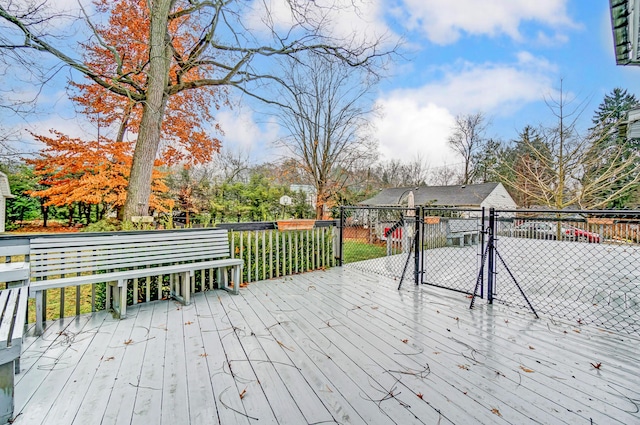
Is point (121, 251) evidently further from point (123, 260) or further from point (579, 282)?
point (579, 282)

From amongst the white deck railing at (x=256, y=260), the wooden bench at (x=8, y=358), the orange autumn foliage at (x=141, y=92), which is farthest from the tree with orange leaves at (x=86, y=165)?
the wooden bench at (x=8, y=358)

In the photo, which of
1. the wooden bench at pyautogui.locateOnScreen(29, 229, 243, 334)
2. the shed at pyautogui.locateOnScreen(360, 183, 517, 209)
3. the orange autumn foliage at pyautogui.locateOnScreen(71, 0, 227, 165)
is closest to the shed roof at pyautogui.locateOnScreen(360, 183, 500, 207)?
the shed at pyautogui.locateOnScreen(360, 183, 517, 209)

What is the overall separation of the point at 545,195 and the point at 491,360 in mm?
12416

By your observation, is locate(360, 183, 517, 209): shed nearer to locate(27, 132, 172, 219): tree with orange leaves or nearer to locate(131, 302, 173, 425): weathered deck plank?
locate(27, 132, 172, 219): tree with orange leaves

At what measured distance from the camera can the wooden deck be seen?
5.30 feet

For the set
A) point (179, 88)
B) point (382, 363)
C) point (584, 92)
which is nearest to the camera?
point (382, 363)

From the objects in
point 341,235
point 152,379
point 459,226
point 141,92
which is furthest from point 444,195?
point 152,379

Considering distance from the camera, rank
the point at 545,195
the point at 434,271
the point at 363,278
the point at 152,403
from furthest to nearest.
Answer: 1. the point at 545,195
2. the point at 434,271
3. the point at 363,278
4. the point at 152,403

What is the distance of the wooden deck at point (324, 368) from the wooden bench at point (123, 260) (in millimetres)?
380

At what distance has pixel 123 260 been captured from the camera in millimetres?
3299

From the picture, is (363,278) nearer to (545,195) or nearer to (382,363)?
(382,363)

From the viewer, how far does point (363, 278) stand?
4824 mm

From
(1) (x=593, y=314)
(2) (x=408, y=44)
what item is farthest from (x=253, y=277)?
(2) (x=408, y=44)

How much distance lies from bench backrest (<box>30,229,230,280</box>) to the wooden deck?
21.5 inches
